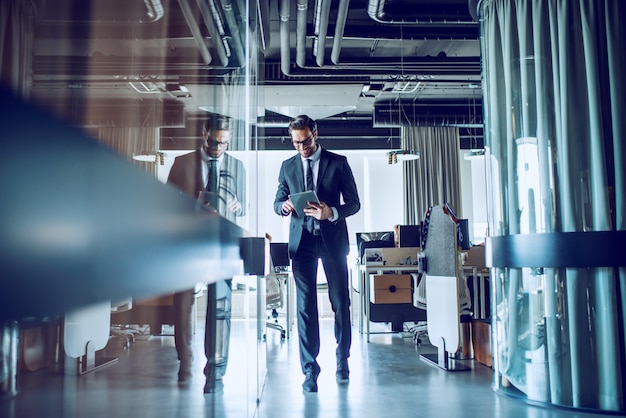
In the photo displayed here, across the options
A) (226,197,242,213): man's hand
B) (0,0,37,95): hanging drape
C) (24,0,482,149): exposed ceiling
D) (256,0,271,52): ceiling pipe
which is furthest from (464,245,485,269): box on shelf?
(0,0,37,95): hanging drape

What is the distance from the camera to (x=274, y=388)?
2773mm

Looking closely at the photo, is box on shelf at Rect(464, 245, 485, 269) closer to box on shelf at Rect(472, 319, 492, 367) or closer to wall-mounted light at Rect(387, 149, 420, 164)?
box on shelf at Rect(472, 319, 492, 367)

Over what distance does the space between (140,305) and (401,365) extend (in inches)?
130

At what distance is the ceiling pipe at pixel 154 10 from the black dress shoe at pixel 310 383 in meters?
2.37

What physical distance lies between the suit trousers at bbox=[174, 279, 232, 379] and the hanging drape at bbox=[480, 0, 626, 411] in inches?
70.1

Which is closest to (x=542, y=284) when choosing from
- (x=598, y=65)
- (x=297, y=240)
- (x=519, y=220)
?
(x=519, y=220)

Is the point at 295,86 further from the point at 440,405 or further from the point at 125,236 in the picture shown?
the point at 125,236

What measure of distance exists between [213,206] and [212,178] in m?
0.05

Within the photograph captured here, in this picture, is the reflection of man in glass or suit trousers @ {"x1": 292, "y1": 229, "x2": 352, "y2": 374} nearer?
the reflection of man in glass

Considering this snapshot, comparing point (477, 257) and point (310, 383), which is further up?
point (477, 257)

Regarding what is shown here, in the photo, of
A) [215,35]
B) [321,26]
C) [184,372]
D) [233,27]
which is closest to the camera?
[184,372]

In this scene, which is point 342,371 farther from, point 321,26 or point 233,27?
point 321,26

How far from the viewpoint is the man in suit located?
9.03ft

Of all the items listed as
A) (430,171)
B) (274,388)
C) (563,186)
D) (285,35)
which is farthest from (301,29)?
(430,171)
